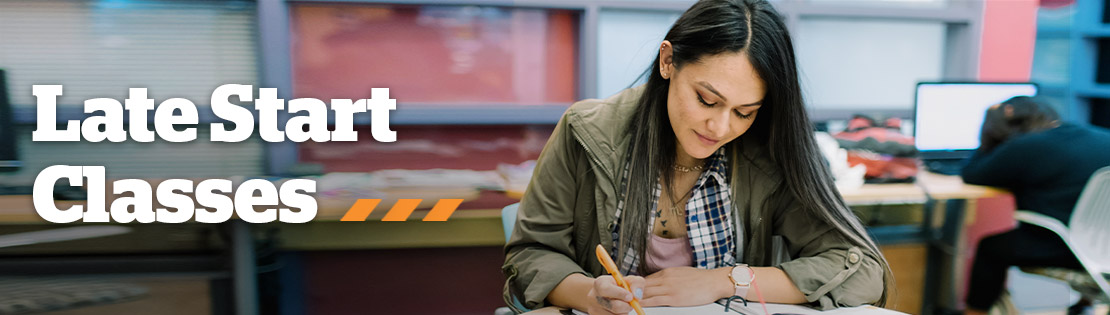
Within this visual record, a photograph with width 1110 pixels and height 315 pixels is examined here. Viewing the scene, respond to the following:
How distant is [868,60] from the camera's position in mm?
3078

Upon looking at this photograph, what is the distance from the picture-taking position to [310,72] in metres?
Result: 2.62

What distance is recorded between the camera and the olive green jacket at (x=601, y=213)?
1.15 meters

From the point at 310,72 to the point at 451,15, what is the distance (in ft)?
2.00

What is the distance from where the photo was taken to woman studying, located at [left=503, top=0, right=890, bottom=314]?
105cm

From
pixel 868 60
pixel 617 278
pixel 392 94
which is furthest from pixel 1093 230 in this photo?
pixel 392 94

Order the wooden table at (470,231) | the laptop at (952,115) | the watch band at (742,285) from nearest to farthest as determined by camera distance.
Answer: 1. the watch band at (742,285)
2. the wooden table at (470,231)
3. the laptop at (952,115)

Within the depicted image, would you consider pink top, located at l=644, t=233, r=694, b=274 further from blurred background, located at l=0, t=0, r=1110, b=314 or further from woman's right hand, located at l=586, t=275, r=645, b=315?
blurred background, located at l=0, t=0, r=1110, b=314

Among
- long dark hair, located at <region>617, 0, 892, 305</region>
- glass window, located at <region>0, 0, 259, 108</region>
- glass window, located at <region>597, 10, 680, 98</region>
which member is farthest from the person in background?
glass window, located at <region>0, 0, 259, 108</region>

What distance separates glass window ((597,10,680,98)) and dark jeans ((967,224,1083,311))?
4.91 feet

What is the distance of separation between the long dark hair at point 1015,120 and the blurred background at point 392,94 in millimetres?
485

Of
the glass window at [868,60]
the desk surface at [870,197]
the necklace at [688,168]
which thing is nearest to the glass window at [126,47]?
the desk surface at [870,197]

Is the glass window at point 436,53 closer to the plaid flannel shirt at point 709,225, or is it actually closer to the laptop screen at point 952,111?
the laptop screen at point 952,111

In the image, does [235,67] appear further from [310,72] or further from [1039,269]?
[1039,269]

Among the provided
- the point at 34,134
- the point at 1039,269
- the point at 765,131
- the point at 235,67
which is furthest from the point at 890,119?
the point at 34,134
